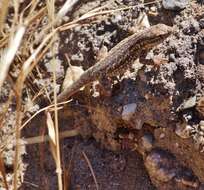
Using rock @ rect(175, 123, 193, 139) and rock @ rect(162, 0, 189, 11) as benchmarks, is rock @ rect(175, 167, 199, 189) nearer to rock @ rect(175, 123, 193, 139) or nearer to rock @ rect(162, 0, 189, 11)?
rock @ rect(175, 123, 193, 139)

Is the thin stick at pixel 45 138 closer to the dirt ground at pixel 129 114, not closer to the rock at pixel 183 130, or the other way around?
the dirt ground at pixel 129 114

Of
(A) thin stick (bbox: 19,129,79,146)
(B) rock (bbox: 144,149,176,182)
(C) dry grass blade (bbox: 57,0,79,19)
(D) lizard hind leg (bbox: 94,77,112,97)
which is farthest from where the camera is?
(A) thin stick (bbox: 19,129,79,146)

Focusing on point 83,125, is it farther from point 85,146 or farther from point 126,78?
point 126,78

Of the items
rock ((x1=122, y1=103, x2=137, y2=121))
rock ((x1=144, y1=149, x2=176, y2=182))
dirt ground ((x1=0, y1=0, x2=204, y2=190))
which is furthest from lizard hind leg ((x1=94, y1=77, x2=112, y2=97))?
rock ((x1=144, y1=149, x2=176, y2=182))

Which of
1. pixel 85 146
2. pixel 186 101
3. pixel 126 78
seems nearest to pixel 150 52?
pixel 126 78

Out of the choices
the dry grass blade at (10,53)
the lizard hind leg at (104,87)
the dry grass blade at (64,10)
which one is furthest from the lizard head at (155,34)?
the dry grass blade at (10,53)
